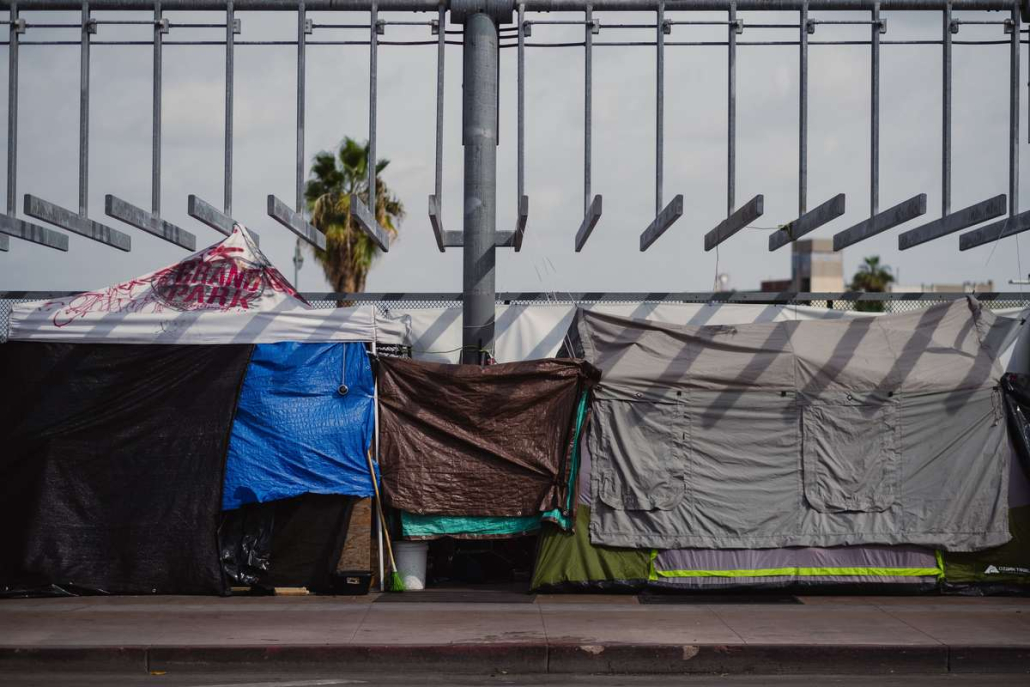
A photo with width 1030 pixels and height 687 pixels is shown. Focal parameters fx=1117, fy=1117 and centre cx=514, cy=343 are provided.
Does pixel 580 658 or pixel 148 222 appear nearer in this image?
pixel 580 658

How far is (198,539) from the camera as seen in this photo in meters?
10.6

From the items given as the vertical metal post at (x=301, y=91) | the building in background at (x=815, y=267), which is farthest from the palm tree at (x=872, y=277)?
the vertical metal post at (x=301, y=91)

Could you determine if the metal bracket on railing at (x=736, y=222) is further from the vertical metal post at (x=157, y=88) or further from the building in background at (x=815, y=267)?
the building in background at (x=815, y=267)

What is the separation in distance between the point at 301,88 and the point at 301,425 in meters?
3.68

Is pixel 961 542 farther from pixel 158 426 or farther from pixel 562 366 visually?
pixel 158 426

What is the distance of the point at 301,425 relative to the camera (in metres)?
10.8

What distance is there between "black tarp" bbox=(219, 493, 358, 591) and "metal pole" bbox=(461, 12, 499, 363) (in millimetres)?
2217

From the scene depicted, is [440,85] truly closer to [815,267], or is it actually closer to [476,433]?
[476,433]

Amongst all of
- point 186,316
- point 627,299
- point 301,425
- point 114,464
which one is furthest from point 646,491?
point 114,464

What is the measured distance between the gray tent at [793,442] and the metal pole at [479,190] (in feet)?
5.18

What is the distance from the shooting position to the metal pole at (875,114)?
36.7 ft

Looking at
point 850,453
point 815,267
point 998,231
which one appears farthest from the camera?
point 815,267

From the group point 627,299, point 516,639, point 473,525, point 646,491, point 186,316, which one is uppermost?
point 627,299

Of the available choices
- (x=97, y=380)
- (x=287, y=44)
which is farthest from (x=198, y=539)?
(x=287, y=44)
